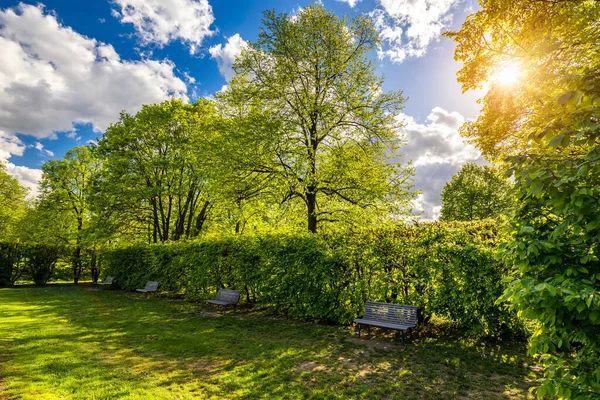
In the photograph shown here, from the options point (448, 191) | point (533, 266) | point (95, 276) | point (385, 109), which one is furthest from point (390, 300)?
point (448, 191)

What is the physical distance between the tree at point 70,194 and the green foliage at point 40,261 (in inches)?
66.2

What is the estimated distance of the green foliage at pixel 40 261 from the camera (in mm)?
23062

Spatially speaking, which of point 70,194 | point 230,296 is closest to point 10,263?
point 70,194

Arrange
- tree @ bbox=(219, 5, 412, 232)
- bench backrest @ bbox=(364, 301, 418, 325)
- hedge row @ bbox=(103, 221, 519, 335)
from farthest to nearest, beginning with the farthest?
tree @ bbox=(219, 5, 412, 232)
bench backrest @ bbox=(364, 301, 418, 325)
hedge row @ bbox=(103, 221, 519, 335)

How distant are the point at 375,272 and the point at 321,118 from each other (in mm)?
7970

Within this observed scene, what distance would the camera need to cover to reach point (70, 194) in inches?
1120

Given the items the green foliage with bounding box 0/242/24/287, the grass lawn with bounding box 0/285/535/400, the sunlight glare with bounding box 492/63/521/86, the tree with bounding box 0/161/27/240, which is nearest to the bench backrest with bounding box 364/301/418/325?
the grass lawn with bounding box 0/285/535/400

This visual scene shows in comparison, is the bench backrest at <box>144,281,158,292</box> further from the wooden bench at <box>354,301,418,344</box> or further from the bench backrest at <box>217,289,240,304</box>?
the wooden bench at <box>354,301,418,344</box>

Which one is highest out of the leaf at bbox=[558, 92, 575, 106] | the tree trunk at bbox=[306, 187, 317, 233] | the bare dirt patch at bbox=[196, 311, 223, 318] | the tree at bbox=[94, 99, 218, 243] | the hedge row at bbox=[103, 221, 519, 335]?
the tree at bbox=[94, 99, 218, 243]

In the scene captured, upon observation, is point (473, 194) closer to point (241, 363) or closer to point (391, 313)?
point (391, 313)

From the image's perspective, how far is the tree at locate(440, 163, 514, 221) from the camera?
32594 mm

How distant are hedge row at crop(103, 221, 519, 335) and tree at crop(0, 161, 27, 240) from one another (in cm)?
2901

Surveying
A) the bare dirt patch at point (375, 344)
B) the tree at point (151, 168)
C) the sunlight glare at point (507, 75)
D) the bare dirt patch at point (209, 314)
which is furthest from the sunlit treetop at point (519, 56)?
the tree at point (151, 168)

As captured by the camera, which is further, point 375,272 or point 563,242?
point 375,272
